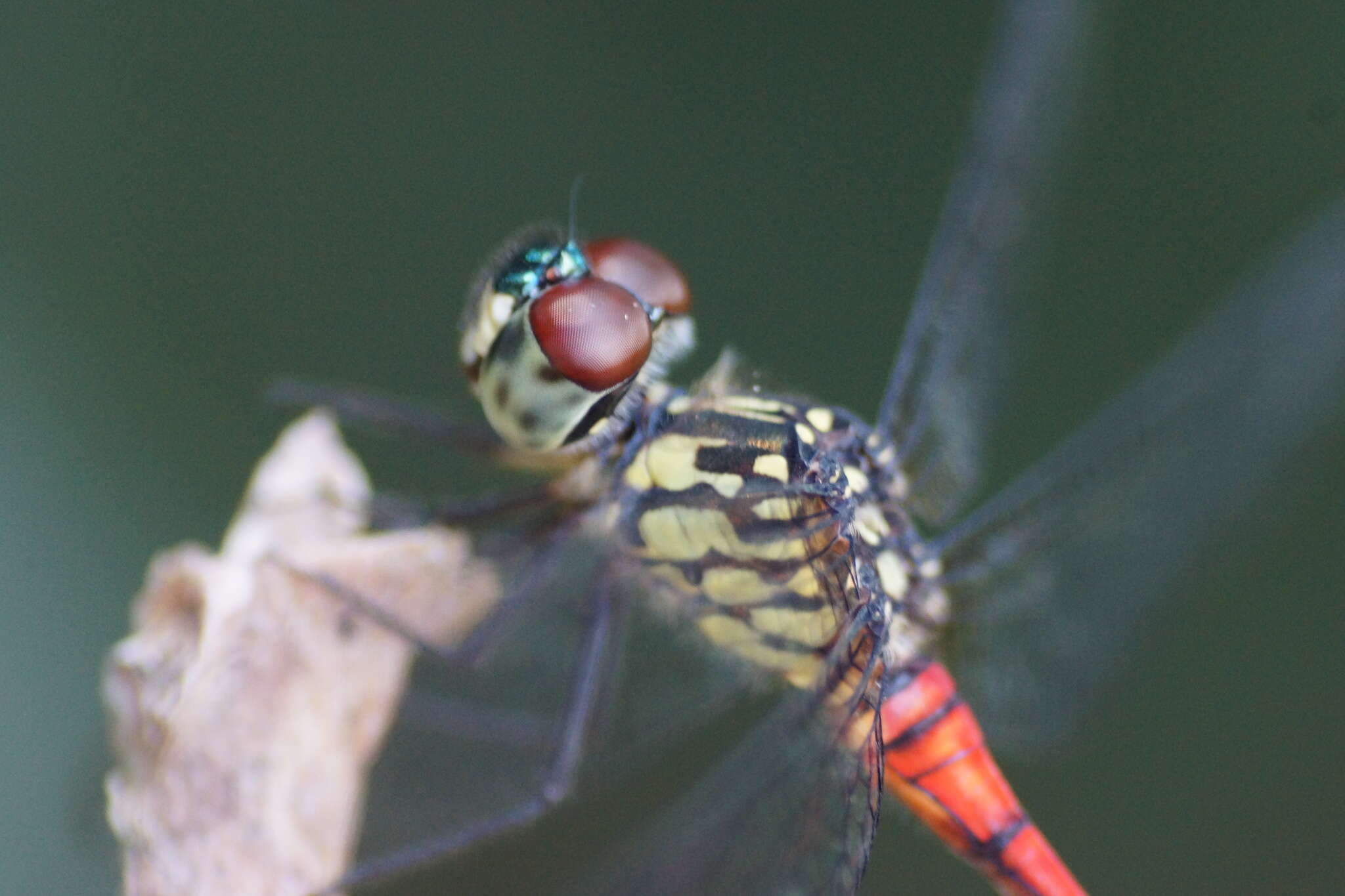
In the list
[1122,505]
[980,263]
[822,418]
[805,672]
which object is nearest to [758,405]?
[822,418]

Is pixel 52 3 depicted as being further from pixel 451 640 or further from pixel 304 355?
pixel 451 640

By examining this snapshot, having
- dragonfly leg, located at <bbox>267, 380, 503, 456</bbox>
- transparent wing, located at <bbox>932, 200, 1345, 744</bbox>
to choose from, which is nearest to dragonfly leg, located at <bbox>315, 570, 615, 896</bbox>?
dragonfly leg, located at <bbox>267, 380, 503, 456</bbox>

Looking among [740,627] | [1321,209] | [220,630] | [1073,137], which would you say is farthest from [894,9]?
[220,630]

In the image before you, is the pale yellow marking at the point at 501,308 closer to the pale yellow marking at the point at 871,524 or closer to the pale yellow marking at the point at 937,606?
the pale yellow marking at the point at 871,524

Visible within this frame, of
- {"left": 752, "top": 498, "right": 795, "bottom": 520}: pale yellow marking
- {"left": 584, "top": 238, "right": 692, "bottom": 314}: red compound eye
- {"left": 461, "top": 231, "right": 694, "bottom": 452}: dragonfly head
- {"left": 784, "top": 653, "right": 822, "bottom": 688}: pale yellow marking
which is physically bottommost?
{"left": 784, "top": 653, "right": 822, "bottom": 688}: pale yellow marking

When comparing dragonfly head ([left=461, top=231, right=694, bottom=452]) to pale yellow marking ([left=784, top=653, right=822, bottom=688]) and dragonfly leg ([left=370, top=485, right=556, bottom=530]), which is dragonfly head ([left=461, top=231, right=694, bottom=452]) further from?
pale yellow marking ([left=784, top=653, right=822, bottom=688])

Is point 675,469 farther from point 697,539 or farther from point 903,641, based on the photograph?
point 903,641

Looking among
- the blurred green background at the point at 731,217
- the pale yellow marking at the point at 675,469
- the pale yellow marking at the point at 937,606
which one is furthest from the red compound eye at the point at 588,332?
the blurred green background at the point at 731,217
